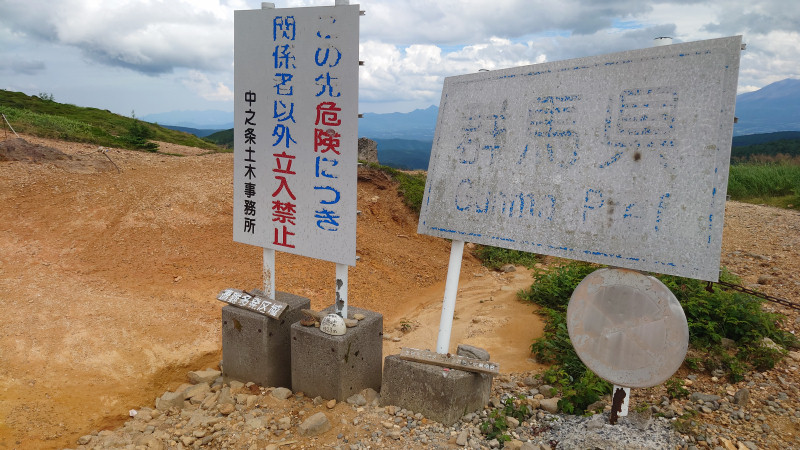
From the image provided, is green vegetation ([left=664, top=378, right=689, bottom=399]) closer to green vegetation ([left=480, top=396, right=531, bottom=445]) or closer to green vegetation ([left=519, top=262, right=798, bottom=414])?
green vegetation ([left=519, top=262, right=798, bottom=414])

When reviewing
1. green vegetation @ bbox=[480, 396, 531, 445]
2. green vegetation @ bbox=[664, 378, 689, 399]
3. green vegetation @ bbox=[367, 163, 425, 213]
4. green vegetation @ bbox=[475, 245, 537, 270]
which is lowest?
green vegetation @ bbox=[480, 396, 531, 445]

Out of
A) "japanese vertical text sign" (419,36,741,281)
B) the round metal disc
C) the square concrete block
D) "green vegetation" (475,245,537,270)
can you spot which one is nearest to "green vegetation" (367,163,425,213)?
"green vegetation" (475,245,537,270)

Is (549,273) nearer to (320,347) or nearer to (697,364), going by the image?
(697,364)

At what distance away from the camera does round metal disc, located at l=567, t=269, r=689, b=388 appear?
2.84m

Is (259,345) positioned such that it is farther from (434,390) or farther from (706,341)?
(706,341)

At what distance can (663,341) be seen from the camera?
2.84m

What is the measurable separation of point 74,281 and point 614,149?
6729 millimetres

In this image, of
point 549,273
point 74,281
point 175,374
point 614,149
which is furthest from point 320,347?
point 74,281

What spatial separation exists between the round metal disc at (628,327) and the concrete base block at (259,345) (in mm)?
2450

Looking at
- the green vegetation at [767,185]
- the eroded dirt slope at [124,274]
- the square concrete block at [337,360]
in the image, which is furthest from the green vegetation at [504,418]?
the green vegetation at [767,185]

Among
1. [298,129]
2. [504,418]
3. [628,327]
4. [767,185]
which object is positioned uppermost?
[298,129]

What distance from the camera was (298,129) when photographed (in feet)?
12.9

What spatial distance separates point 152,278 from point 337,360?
14.2ft

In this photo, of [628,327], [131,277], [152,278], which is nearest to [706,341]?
[628,327]
